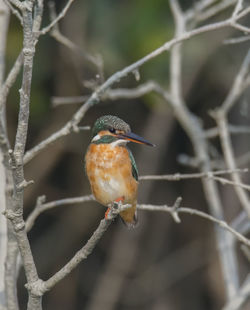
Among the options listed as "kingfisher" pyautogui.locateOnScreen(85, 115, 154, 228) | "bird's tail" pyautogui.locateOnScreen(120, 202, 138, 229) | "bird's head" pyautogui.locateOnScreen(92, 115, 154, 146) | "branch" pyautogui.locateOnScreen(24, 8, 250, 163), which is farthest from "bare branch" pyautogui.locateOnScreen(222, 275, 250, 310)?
"branch" pyautogui.locateOnScreen(24, 8, 250, 163)

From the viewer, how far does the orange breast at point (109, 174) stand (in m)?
3.10

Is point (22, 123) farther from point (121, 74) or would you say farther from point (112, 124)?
point (112, 124)

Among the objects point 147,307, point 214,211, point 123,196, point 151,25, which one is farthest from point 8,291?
point 147,307

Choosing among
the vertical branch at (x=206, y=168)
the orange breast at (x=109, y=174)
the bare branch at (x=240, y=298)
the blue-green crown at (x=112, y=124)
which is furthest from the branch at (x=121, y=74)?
the bare branch at (x=240, y=298)

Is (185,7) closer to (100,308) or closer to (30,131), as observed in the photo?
(30,131)

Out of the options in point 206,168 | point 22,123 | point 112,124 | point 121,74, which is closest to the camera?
point 22,123

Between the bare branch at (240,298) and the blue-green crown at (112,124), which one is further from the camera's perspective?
the bare branch at (240,298)

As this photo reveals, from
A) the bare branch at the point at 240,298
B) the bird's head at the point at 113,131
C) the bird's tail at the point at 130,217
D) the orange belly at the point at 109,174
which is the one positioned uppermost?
the bird's head at the point at 113,131

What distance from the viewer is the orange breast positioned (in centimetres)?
310

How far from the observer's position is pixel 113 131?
298 centimetres

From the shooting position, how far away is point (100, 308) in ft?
20.0

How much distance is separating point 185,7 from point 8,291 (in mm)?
3693

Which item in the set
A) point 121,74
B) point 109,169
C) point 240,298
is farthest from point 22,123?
point 240,298

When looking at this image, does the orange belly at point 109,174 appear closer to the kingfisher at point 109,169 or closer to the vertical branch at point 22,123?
the kingfisher at point 109,169
